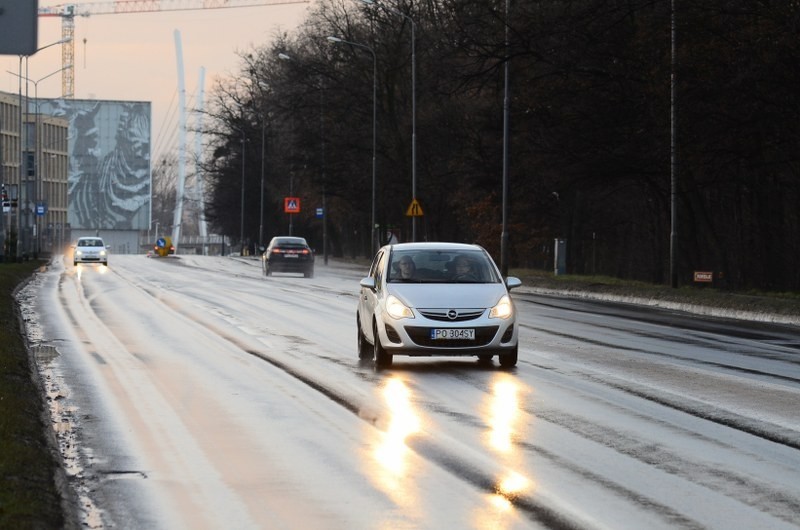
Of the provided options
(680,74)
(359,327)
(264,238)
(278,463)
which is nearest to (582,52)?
(680,74)

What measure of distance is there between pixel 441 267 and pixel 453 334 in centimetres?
188

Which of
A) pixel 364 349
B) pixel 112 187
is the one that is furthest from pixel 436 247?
pixel 112 187

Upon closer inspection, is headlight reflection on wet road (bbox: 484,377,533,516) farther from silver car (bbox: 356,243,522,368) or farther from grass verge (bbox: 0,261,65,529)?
grass verge (bbox: 0,261,65,529)

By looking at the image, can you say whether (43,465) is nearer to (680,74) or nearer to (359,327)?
(359,327)

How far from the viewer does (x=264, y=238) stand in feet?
414

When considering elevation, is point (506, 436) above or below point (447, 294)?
below

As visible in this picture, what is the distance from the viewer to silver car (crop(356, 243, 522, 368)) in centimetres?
1980

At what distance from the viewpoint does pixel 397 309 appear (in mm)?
20016

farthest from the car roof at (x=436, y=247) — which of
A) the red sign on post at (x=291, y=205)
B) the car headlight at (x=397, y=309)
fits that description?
the red sign on post at (x=291, y=205)

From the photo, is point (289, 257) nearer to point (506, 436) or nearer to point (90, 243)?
point (90, 243)

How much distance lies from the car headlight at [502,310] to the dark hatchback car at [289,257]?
43644 mm

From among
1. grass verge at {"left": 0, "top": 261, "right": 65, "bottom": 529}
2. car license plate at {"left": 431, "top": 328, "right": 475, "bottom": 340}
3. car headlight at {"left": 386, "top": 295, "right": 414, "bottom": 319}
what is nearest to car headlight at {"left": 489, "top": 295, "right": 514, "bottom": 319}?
car license plate at {"left": 431, "top": 328, "right": 475, "bottom": 340}

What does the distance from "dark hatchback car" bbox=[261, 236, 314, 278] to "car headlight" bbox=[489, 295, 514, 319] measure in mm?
43644

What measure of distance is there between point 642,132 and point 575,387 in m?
31.1
